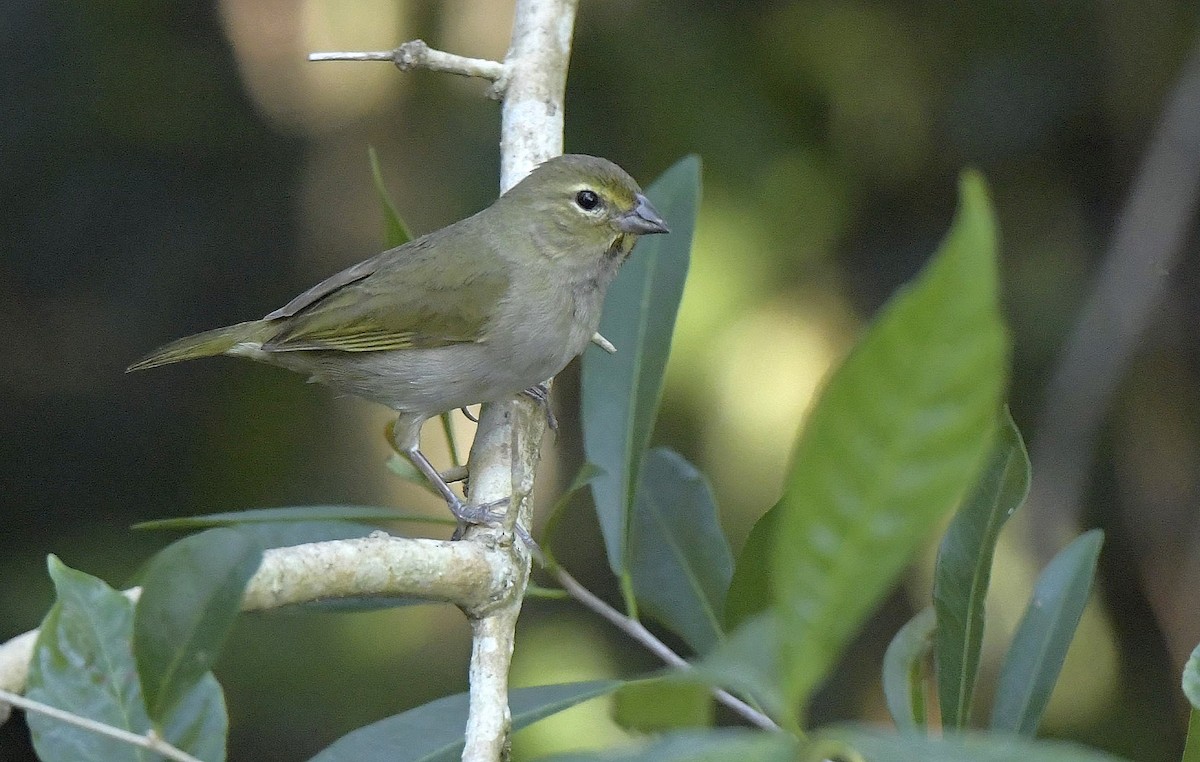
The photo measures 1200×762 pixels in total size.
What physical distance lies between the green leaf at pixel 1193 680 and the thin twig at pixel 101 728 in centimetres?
105

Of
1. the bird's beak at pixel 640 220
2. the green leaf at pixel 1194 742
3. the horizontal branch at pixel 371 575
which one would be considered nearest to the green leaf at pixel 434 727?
the horizontal branch at pixel 371 575

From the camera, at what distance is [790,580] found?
81 centimetres

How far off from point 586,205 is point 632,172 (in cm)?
111

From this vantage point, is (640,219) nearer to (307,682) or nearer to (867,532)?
(307,682)

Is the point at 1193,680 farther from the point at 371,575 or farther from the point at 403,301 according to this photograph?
the point at 403,301

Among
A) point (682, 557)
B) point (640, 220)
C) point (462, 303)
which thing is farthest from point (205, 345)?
point (682, 557)

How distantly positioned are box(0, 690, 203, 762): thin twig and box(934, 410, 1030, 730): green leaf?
0.95 meters

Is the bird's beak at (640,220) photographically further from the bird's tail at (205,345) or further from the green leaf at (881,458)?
the green leaf at (881,458)

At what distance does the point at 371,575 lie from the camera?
5.74 feet

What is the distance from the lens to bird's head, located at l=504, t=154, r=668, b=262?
3.13m

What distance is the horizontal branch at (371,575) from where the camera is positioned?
4.99 ft

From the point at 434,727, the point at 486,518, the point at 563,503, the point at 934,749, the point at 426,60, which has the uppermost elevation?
the point at 426,60

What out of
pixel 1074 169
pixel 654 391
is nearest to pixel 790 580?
pixel 654 391

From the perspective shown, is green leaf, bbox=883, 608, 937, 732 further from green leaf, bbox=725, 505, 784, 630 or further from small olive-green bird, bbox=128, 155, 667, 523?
small olive-green bird, bbox=128, 155, 667, 523
